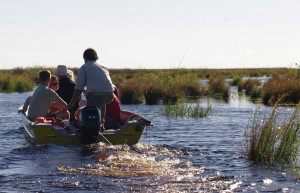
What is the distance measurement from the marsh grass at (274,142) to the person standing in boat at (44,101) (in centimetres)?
394

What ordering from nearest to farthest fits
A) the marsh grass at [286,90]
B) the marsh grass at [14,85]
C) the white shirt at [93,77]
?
the white shirt at [93,77] → the marsh grass at [286,90] → the marsh grass at [14,85]

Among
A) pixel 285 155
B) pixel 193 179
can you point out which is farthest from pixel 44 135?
pixel 285 155

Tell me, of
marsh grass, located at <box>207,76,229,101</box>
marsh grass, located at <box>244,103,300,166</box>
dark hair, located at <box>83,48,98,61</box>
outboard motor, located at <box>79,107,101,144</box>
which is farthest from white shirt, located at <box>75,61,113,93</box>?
marsh grass, located at <box>207,76,229,101</box>

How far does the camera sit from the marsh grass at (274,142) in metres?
8.09

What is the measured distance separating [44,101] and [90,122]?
5.79 feet

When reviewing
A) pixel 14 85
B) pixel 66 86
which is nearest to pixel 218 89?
pixel 14 85

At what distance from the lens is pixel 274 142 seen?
8.10 metres

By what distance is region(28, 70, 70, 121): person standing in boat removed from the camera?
10.1m

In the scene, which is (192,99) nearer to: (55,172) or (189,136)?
(189,136)

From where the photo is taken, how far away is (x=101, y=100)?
9.55 metres

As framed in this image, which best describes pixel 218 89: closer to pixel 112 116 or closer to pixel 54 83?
pixel 112 116

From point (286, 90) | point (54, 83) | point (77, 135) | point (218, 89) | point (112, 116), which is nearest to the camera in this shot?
point (77, 135)

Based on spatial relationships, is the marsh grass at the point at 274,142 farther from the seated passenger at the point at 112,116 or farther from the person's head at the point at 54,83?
the person's head at the point at 54,83

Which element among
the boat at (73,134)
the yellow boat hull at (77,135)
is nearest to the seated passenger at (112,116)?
the boat at (73,134)
